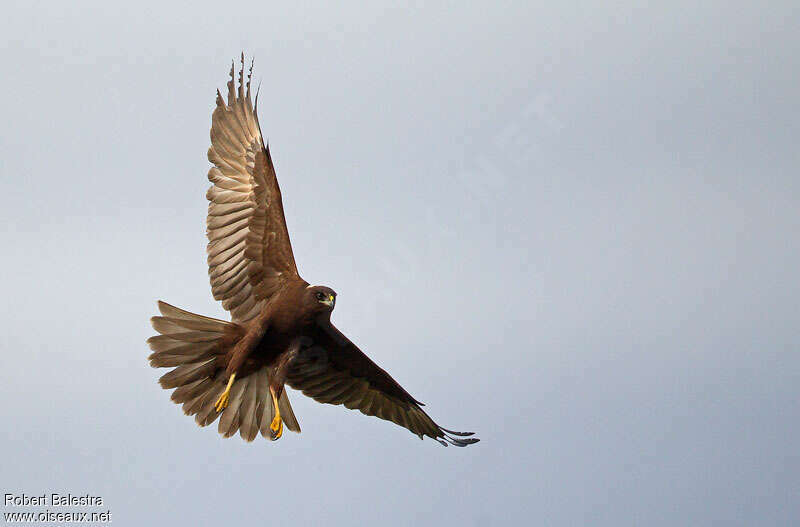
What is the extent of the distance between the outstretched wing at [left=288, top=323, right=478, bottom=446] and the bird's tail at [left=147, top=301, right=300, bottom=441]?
1.92ft

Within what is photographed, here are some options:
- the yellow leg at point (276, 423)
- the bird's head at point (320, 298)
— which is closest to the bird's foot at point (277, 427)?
the yellow leg at point (276, 423)

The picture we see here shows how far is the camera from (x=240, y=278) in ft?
37.7

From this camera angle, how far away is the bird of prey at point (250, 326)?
35.4 ft

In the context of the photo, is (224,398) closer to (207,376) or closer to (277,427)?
(207,376)

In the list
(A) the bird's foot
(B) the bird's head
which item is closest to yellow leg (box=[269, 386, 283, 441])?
(A) the bird's foot

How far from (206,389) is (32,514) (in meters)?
2.27

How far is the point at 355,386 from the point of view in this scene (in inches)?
499

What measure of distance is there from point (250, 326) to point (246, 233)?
112 centimetres

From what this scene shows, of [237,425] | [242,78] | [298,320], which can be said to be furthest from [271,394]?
[242,78]

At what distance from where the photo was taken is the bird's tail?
1073 cm

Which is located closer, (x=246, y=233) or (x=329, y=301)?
(x=329, y=301)

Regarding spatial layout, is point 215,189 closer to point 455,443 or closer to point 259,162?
point 259,162

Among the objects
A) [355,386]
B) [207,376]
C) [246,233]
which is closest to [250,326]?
[207,376]

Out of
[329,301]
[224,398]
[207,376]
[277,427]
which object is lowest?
[277,427]
